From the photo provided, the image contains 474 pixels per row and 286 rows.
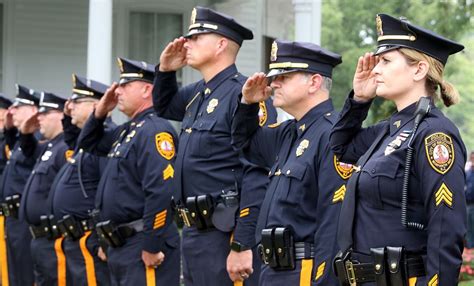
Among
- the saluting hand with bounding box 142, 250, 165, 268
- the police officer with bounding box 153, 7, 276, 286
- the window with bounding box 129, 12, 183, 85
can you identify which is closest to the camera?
the police officer with bounding box 153, 7, 276, 286

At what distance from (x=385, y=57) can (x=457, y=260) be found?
0.99m

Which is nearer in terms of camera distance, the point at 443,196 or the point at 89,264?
the point at 443,196

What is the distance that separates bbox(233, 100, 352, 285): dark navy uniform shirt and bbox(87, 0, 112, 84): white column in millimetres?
7723

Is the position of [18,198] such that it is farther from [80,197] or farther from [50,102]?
[80,197]

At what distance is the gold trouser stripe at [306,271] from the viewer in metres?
5.45

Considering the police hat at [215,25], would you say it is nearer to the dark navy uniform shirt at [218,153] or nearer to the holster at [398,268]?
the dark navy uniform shirt at [218,153]

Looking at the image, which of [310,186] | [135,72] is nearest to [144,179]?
[135,72]

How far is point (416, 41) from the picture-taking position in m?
4.62

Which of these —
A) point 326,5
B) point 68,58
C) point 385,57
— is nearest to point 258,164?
point 385,57

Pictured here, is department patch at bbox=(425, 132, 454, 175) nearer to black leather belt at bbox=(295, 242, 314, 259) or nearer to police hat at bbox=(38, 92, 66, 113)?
black leather belt at bbox=(295, 242, 314, 259)

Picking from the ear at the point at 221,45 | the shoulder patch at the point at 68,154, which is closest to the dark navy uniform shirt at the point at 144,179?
the ear at the point at 221,45

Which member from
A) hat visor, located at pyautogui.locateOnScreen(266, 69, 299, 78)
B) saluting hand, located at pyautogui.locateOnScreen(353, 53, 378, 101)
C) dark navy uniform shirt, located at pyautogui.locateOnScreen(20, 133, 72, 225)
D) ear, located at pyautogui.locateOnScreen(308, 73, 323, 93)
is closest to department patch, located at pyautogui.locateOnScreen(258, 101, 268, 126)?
hat visor, located at pyautogui.locateOnScreen(266, 69, 299, 78)

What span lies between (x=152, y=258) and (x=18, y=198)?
3.69 metres

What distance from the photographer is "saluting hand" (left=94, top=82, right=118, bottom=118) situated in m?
8.15
